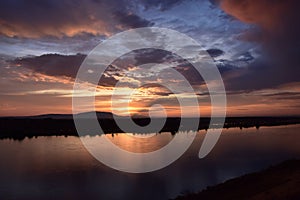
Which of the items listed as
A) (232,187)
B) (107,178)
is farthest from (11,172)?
(232,187)

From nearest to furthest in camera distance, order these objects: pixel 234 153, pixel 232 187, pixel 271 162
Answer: pixel 232 187, pixel 271 162, pixel 234 153

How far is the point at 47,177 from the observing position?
891 inches

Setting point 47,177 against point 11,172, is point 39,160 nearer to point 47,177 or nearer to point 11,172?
point 11,172

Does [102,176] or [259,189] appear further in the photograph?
[102,176]

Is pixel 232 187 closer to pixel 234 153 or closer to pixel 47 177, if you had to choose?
pixel 47 177

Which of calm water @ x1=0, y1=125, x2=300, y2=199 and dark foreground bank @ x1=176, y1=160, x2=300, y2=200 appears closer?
dark foreground bank @ x1=176, y1=160, x2=300, y2=200

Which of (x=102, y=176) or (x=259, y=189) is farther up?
(x=259, y=189)

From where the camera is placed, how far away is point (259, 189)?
50.9 ft

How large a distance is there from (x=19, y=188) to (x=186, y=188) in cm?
1041

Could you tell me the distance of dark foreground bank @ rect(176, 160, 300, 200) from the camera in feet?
41.6

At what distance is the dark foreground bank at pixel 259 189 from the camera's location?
1267 centimetres

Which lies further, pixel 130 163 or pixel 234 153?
pixel 234 153

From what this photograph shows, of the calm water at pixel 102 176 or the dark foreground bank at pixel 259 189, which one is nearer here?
the dark foreground bank at pixel 259 189

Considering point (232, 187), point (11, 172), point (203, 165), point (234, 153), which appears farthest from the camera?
point (234, 153)
